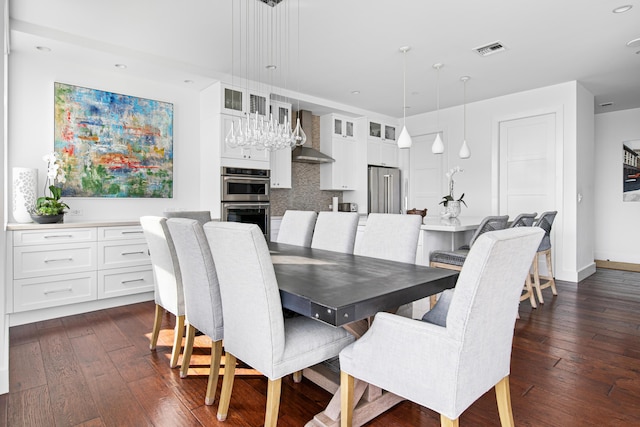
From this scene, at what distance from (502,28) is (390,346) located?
A: 3187 millimetres

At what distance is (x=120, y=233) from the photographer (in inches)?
141

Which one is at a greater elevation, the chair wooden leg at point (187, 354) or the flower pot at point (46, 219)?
the flower pot at point (46, 219)

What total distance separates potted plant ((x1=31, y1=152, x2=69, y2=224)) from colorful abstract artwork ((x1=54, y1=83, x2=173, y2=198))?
0.46ft

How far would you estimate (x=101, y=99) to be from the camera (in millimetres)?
3873

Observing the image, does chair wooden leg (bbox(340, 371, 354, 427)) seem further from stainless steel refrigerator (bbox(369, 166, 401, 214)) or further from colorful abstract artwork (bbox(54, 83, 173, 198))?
stainless steel refrigerator (bbox(369, 166, 401, 214))

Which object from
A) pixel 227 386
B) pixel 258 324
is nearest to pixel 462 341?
pixel 258 324

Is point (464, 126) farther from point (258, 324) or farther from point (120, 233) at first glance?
point (258, 324)

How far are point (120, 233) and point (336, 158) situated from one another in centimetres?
339

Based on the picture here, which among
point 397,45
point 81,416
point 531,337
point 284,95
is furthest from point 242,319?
point 284,95

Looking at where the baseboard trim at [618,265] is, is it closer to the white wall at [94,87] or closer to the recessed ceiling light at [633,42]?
the recessed ceiling light at [633,42]

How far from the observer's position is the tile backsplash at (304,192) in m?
5.37

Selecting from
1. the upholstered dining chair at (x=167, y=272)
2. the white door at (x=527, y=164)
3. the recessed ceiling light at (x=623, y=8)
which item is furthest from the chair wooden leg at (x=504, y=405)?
the white door at (x=527, y=164)

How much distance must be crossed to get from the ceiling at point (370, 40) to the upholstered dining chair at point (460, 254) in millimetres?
1726

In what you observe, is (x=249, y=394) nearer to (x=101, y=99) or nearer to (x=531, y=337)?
(x=531, y=337)
